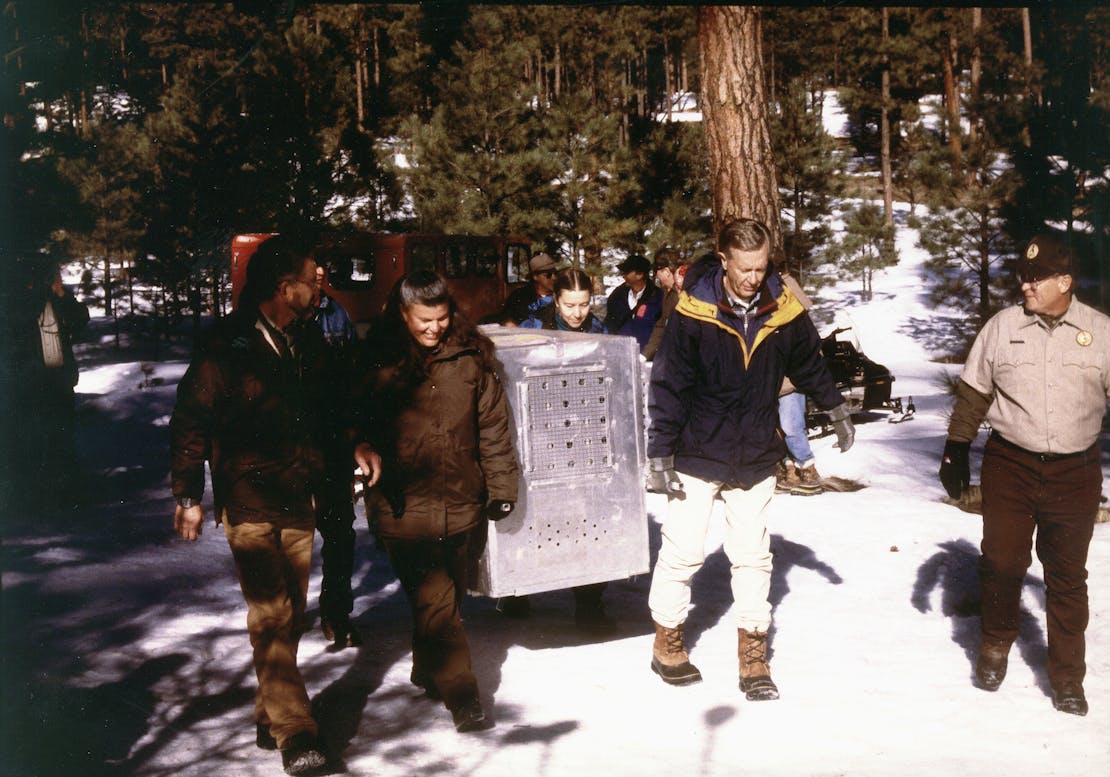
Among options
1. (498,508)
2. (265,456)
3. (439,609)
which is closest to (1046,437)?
(498,508)

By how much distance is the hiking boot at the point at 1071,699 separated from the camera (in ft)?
15.5

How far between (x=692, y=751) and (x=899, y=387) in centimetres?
1704

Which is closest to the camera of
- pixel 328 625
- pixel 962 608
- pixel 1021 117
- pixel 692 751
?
pixel 692 751

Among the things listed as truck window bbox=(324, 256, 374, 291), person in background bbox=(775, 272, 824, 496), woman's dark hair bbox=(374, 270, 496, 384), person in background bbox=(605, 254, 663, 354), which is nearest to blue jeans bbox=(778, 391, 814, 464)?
person in background bbox=(775, 272, 824, 496)

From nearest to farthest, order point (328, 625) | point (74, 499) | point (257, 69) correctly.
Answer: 1. point (328, 625)
2. point (74, 499)
3. point (257, 69)

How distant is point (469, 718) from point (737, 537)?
1371 mm

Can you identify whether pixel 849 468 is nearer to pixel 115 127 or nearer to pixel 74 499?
pixel 74 499

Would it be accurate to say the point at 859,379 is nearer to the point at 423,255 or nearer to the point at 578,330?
the point at 423,255

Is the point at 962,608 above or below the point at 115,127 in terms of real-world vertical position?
below

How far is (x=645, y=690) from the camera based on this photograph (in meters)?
5.09

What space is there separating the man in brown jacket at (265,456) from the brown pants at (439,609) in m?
0.48

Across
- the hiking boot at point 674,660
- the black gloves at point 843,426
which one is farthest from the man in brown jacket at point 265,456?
the black gloves at point 843,426

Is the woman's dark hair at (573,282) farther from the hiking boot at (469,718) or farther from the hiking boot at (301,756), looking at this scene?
the hiking boot at (301,756)

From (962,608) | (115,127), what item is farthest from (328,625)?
(115,127)
